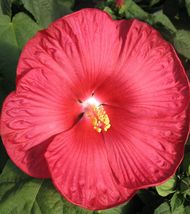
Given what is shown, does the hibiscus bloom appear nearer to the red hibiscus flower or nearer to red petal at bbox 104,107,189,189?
red petal at bbox 104,107,189,189

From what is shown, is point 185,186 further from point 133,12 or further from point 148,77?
point 133,12

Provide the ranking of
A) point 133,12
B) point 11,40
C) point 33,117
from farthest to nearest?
point 133,12
point 11,40
point 33,117

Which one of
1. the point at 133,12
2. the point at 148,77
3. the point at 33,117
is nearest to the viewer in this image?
the point at 33,117

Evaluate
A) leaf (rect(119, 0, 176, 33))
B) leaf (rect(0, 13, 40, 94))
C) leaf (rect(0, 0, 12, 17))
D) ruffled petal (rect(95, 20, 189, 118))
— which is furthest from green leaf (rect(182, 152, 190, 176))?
leaf (rect(0, 0, 12, 17))

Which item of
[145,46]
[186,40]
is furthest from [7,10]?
[186,40]

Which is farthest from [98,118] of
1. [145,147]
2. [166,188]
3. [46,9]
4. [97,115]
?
[46,9]

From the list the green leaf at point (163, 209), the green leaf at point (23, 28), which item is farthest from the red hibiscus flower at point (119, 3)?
the green leaf at point (163, 209)

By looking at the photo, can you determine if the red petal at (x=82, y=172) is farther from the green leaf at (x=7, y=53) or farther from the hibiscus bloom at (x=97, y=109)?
the green leaf at (x=7, y=53)
